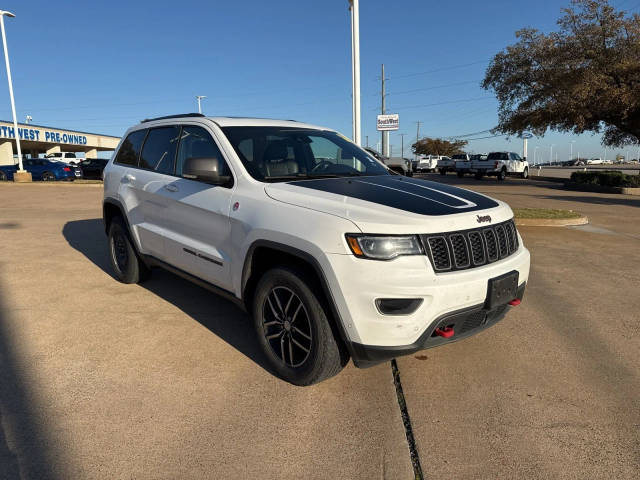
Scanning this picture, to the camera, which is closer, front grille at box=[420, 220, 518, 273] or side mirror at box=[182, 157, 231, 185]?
front grille at box=[420, 220, 518, 273]

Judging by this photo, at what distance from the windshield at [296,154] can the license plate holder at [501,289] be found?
4.94ft

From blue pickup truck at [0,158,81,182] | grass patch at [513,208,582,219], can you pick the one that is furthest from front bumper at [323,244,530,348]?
blue pickup truck at [0,158,81,182]

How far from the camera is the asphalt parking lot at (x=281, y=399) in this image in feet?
7.61

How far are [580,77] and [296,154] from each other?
20.8 metres

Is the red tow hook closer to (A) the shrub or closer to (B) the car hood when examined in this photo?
(B) the car hood

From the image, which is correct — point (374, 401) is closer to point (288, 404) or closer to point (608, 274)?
point (288, 404)

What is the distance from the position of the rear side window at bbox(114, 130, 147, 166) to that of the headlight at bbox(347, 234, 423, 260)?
3.23 m

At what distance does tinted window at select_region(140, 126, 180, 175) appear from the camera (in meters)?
4.28

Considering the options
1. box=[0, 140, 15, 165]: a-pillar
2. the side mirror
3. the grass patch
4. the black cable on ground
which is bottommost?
the black cable on ground

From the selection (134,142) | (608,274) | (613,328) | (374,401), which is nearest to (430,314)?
(374,401)

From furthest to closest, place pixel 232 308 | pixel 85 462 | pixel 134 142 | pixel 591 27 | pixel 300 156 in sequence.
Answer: pixel 591 27
pixel 134 142
pixel 232 308
pixel 300 156
pixel 85 462

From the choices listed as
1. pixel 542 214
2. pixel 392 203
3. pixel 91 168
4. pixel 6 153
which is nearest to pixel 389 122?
pixel 542 214

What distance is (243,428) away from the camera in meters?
2.59

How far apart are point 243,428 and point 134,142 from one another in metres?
3.61
